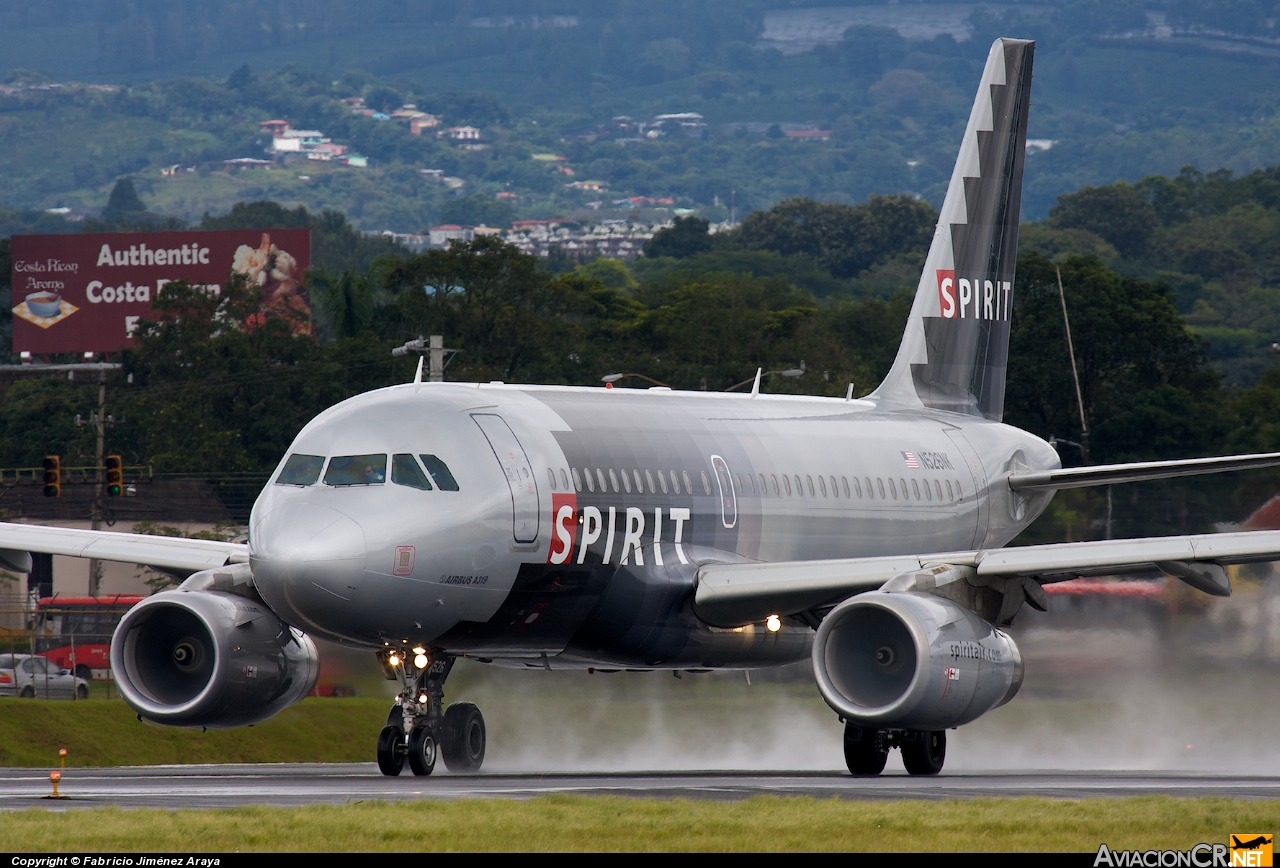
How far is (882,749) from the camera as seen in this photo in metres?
23.6

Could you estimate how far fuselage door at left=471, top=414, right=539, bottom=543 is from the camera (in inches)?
875

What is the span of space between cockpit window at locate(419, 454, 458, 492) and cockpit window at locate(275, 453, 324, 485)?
1104 millimetres

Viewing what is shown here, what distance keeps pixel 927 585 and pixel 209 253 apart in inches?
3649

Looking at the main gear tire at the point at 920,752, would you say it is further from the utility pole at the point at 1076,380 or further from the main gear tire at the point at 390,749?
the utility pole at the point at 1076,380

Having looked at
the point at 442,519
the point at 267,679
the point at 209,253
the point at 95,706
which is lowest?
the point at 95,706

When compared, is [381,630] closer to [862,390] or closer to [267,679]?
[267,679]

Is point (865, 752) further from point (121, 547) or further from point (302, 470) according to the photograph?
point (121, 547)

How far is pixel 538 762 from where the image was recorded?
3064cm

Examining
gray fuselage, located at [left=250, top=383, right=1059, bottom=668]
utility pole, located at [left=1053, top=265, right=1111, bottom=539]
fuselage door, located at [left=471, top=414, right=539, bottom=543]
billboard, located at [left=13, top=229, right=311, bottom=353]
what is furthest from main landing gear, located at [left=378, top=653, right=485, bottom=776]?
billboard, located at [left=13, top=229, right=311, bottom=353]

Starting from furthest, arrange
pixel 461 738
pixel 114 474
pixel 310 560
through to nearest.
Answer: pixel 114 474, pixel 461 738, pixel 310 560

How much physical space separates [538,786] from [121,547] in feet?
25.7

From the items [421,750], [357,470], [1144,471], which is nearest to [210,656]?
[421,750]

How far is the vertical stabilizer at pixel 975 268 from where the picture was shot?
3459 cm

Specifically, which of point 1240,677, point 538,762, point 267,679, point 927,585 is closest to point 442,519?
point 267,679
